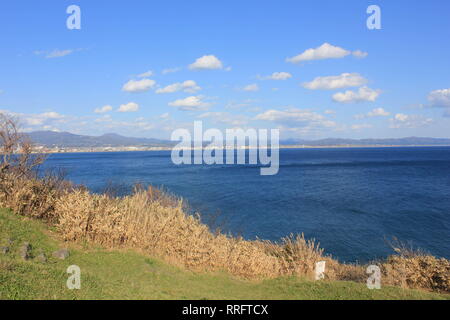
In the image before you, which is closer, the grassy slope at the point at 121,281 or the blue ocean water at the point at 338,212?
the grassy slope at the point at 121,281

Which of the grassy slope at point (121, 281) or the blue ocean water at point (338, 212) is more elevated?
the grassy slope at point (121, 281)

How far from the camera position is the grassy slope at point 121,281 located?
27.4 feet

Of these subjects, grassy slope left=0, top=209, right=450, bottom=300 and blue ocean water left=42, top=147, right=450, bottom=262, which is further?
blue ocean water left=42, top=147, right=450, bottom=262

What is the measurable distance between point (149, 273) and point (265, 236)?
19756 millimetres

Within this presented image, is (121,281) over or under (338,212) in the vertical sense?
over

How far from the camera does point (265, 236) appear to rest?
30.1m

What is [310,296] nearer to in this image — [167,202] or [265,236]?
[167,202]

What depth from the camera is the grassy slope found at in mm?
8352

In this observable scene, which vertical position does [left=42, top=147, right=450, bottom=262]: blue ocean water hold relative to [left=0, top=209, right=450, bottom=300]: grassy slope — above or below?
below

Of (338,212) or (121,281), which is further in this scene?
(338,212)

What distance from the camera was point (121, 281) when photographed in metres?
10.1

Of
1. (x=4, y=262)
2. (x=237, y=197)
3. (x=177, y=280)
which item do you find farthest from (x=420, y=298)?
(x=237, y=197)

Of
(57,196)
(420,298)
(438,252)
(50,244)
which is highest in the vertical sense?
(57,196)
